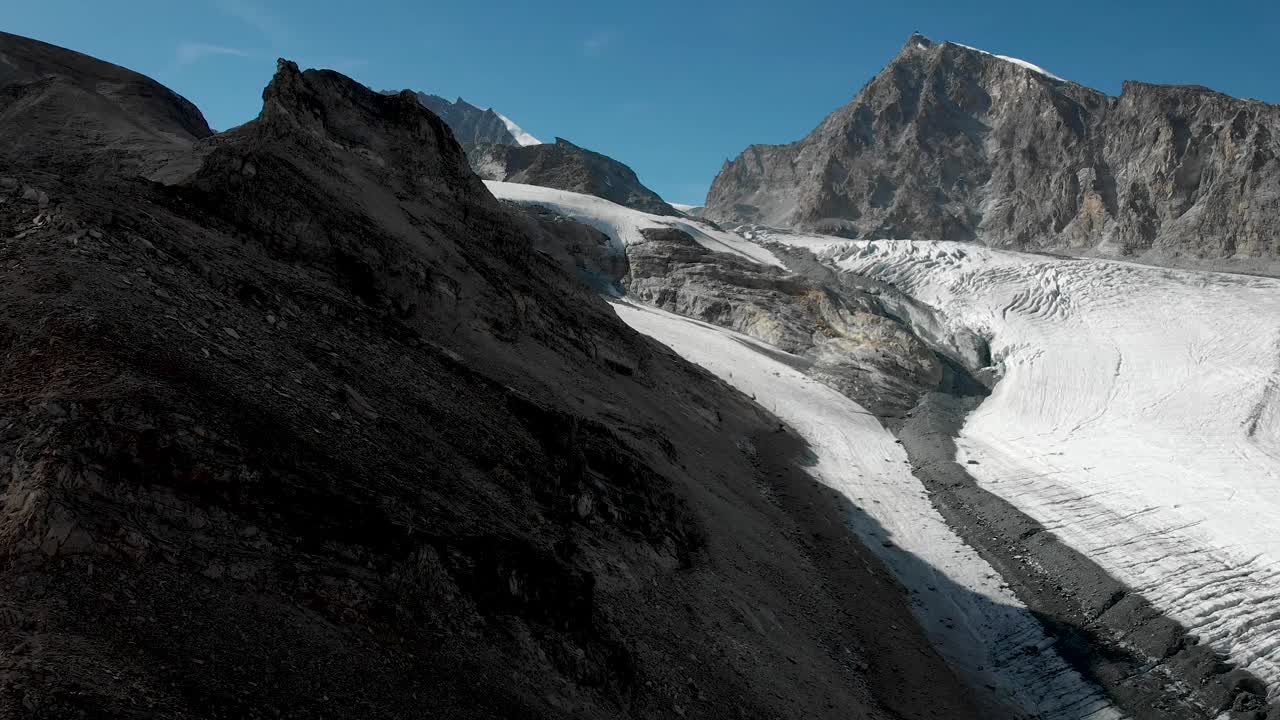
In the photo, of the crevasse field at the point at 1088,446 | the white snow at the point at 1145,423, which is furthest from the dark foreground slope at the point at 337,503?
the white snow at the point at 1145,423

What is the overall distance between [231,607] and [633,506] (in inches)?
359

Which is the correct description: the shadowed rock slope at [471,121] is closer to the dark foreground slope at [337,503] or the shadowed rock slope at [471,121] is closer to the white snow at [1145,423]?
the white snow at [1145,423]

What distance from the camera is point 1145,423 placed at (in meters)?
36.8

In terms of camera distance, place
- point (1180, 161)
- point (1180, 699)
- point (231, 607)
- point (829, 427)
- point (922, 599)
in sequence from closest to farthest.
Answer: point (231, 607) < point (1180, 699) < point (922, 599) < point (829, 427) < point (1180, 161)

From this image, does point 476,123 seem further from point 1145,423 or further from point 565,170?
point 1145,423

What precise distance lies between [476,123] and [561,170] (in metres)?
95.8

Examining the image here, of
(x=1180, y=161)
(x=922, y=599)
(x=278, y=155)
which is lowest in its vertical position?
(x=922, y=599)

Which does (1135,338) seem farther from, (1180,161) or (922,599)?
(1180,161)

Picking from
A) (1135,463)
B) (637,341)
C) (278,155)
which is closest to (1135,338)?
(1135,463)

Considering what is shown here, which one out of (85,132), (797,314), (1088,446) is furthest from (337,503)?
(797,314)

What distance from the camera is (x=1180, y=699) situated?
1844cm

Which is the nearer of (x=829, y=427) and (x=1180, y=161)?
(x=829, y=427)

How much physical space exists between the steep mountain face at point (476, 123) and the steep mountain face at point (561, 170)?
70333mm

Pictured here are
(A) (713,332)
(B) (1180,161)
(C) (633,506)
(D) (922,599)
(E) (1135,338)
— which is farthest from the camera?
(B) (1180,161)
